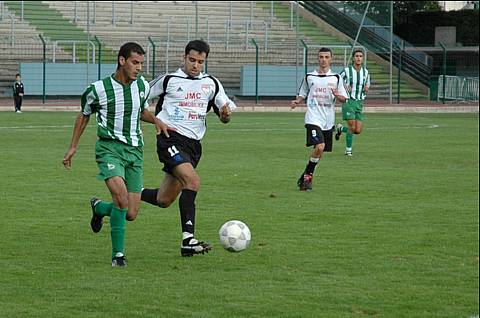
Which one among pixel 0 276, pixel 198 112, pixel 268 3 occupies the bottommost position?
pixel 0 276

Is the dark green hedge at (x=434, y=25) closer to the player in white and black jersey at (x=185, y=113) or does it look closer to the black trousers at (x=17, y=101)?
the black trousers at (x=17, y=101)

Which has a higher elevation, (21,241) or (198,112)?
(198,112)

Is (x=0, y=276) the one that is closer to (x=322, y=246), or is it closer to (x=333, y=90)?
(x=322, y=246)

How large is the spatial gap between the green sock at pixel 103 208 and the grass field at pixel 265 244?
0.34m

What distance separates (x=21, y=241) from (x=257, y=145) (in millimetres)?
14287

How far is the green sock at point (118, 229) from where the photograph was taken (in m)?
9.51

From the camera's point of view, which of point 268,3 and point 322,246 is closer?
point 322,246

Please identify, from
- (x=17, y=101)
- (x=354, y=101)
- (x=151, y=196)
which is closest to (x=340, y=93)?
(x=354, y=101)

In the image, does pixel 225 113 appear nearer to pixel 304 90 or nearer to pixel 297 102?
pixel 297 102

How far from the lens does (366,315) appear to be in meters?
7.63

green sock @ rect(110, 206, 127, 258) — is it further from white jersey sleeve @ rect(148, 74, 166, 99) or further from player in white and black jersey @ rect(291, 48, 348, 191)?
player in white and black jersey @ rect(291, 48, 348, 191)

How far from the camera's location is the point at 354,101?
23062mm

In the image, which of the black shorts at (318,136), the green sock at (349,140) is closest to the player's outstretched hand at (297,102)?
the black shorts at (318,136)

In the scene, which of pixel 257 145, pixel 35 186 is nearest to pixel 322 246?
pixel 35 186
